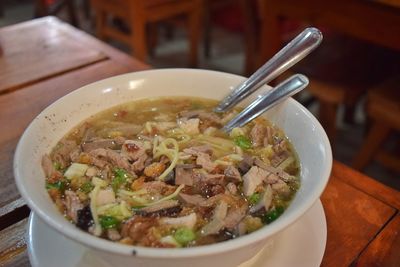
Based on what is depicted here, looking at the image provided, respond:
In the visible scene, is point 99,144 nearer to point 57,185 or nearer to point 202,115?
point 57,185

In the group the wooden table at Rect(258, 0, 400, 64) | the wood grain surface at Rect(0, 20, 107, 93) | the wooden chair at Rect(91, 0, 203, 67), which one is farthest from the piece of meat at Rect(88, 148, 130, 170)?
the wooden chair at Rect(91, 0, 203, 67)

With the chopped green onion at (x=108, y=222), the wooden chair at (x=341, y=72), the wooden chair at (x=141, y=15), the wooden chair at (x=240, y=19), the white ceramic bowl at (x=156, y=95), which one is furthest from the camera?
the wooden chair at (x=141, y=15)

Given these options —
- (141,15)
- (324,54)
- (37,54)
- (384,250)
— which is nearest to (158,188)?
(384,250)

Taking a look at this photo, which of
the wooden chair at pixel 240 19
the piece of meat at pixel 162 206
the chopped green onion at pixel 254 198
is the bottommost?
the wooden chair at pixel 240 19

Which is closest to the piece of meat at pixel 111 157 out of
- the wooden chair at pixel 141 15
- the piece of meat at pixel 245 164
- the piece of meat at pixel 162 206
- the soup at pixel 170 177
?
the soup at pixel 170 177

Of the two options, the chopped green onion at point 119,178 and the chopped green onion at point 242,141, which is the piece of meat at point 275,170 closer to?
the chopped green onion at point 242,141

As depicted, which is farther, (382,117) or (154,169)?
(382,117)

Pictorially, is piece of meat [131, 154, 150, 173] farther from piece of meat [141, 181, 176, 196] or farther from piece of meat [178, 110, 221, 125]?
piece of meat [178, 110, 221, 125]

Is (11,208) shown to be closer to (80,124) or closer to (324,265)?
(80,124)
